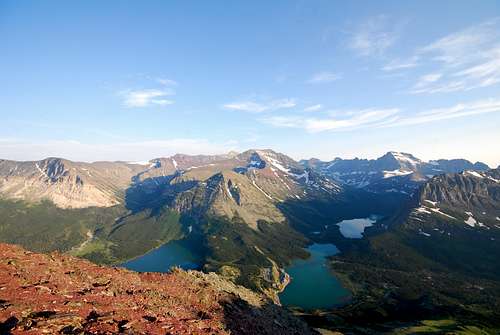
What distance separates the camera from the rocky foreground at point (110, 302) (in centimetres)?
3866

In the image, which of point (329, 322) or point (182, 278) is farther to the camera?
point (329, 322)

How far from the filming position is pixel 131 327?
40.2 m

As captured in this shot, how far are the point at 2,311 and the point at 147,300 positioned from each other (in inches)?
705

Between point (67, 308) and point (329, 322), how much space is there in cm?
14956

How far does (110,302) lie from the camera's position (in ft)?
154

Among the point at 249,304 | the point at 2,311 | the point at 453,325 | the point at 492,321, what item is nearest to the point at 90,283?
the point at 2,311

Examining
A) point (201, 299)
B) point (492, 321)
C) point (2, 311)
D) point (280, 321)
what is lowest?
point (492, 321)

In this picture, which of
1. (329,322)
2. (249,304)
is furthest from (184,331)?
(329,322)

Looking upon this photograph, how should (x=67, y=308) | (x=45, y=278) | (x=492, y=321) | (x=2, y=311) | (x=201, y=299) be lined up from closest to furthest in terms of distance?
(x=2, y=311) → (x=67, y=308) → (x=45, y=278) → (x=201, y=299) → (x=492, y=321)

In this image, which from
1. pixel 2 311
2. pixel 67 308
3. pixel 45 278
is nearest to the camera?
pixel 2 311

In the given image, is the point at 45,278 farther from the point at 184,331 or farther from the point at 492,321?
the point at 492,321

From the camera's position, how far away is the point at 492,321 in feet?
622

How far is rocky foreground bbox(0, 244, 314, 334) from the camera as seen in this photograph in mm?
38656

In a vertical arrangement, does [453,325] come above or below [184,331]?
below
